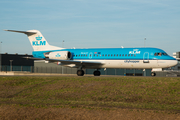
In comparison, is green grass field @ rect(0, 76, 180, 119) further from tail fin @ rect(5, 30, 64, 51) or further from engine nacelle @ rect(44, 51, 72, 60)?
tail fin @ rect(5, 30, 64, 51)

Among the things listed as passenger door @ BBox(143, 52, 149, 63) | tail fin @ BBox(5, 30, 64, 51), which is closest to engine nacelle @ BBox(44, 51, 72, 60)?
tail fin @ BBox(5, 30, 64, 51)

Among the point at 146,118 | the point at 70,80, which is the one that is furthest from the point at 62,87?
the point at 146,118

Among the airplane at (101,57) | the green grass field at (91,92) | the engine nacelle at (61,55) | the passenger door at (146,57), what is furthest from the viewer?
the engine nacelle at (61,55)

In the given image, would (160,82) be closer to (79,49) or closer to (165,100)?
(165,100)

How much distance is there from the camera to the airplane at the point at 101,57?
37.5m

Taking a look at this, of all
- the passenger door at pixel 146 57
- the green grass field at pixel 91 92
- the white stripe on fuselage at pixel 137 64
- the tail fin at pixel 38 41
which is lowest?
the green grass field at pixel 91 92

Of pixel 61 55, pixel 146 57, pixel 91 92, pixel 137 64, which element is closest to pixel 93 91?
pixel 91 92

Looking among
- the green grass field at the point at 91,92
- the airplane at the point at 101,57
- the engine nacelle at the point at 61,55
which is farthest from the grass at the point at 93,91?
the engine nacelle at the point at 61,55

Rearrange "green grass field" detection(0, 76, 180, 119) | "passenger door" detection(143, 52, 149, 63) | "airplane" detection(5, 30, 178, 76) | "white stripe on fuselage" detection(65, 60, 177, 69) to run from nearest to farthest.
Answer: "green grass field" detection(0, 76, 180, 119), "white stripe on fuselage" detection(65, 60, 177, 69), "airplane" detection(5, 30, 178, 76), "passenger door" detection(143, 52, 149, 63)

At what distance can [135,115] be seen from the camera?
16.5 metres

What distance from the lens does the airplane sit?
37500 millimetres

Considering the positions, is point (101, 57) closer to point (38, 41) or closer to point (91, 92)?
point (38, 41)

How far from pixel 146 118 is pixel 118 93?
8.36 metres

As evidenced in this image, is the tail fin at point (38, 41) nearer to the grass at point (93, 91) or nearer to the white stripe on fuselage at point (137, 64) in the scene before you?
the white stripe on fuselage at point (137, 64)
